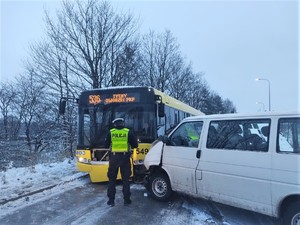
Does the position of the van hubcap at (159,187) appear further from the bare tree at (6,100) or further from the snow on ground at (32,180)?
the bare tree at (6,100)

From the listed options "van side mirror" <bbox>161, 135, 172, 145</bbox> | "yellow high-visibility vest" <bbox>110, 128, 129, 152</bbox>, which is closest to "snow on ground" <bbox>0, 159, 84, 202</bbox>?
"yellow high-visibility vest" <bbox>110, 128, 129, 152</bbox>

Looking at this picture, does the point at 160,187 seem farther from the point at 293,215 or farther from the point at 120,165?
the point at 293,215

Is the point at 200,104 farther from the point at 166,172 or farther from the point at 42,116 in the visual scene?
the point at 166,172

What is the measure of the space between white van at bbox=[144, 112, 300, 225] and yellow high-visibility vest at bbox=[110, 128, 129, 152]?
71 centimetres

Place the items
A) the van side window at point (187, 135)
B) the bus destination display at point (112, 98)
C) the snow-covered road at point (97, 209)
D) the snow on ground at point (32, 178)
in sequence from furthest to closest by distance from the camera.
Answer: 1. the bus destination display at point (112, 98)
2. the snow on ground at point (32, 178)
3. the van side window at point (187, 135)
4. the snow-covered road at point (97, 209)

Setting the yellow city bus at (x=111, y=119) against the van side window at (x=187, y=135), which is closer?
the van side window at (x=187, y=135)

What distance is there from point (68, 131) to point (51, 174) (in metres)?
10.4

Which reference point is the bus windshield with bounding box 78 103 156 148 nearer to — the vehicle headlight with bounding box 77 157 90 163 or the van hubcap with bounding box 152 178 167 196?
the vehicle headlight with bounding box 77 157 90 163

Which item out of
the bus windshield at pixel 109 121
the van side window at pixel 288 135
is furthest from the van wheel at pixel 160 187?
the van side window at pixel 288 135

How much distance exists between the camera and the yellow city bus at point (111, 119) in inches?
427

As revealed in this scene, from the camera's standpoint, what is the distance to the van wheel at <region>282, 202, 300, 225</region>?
573cm

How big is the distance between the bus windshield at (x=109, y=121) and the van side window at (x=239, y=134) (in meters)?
3.77

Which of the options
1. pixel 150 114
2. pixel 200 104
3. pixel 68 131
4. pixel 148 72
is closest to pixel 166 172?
pixel 150 114

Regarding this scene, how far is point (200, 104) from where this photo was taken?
5369 centimetres
